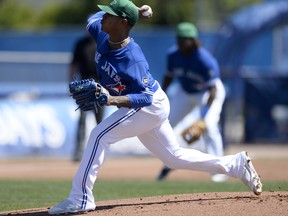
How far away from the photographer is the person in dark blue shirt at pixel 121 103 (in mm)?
7738

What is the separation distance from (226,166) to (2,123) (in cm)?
945

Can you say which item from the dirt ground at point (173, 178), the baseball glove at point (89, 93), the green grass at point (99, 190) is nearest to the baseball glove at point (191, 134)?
the green grass at point (99, 190)

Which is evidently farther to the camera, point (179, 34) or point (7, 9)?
point (7, 9)

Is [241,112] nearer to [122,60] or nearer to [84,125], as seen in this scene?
[84,125]

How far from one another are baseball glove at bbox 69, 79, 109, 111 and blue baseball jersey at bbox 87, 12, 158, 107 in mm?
254

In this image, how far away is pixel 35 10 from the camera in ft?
156

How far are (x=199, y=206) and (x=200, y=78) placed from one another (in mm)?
5256

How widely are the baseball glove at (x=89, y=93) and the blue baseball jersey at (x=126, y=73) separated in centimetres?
25

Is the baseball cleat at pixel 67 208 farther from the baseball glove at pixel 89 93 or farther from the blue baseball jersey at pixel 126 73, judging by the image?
the blue baseball jersey at pixel 126 73

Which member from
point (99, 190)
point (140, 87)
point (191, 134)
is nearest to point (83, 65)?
point (191, 134)

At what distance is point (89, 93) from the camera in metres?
7.55

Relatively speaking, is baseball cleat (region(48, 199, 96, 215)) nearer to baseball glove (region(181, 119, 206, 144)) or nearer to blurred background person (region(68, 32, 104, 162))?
baseball glove (region(181, 119, 206, 144))

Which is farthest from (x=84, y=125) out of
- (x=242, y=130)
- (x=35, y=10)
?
(x=35, y=10)

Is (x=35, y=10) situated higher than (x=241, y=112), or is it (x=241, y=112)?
(x=35, y=10)
